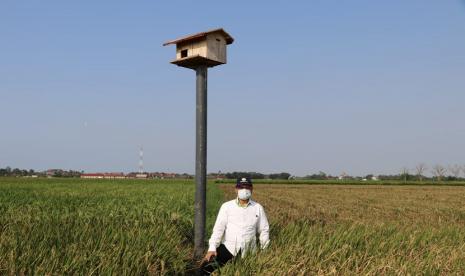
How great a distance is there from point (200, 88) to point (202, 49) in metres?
0.59

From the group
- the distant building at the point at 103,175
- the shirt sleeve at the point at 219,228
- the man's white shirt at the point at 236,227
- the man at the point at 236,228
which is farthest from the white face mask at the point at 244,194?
the distant building at the point at 103,175

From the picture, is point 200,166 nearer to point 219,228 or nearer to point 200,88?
point 200,88

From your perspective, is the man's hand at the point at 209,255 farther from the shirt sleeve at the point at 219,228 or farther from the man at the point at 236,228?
the shirt sleeve at the point at 219,228

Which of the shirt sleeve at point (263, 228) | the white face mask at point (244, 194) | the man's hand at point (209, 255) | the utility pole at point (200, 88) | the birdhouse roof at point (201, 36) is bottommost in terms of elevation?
the man's hand at point (209, 255)

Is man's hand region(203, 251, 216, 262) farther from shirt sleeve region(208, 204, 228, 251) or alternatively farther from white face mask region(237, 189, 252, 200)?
white face mask region(237, 189, 252, 200)

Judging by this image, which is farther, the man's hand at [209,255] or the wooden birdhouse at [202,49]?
the wooden birdhouse at [202,49]

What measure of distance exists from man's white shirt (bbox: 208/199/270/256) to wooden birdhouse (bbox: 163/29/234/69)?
2.47 metres

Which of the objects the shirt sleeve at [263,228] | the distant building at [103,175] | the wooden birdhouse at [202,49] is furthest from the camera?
the distant building at [103,175]

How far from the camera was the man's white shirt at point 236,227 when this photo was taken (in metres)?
5.91

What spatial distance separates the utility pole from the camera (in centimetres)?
713

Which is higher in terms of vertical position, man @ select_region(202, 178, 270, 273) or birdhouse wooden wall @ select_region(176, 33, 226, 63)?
birdhouse wooden wall @ select_region(176, 33, 226, 63)

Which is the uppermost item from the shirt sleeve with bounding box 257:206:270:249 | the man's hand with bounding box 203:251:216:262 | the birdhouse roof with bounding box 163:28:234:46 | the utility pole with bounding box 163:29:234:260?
the birdhouse roof with bounding box 163:28:234:46

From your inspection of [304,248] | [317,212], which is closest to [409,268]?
[304,248]

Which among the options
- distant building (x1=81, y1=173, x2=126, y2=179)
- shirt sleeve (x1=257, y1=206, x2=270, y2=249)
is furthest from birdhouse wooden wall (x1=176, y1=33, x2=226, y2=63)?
distant building (x1=81, y1=173, x2=126, y2=179)
